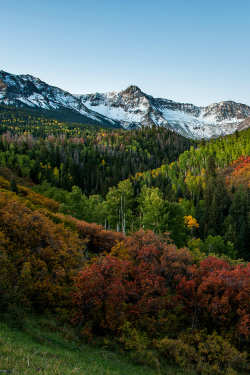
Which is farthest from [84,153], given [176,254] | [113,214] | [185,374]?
[185,374]

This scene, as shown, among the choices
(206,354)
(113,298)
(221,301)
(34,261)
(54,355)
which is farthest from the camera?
(34,261)

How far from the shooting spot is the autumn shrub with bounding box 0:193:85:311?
15.8 meters

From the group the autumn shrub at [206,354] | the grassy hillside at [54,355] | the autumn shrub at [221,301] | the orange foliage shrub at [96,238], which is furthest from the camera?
the orange foliage shrub at [96,238]

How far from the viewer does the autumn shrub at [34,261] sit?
15812 millimetres

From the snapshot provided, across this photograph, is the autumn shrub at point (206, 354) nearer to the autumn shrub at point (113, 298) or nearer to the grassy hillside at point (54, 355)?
the grassy hillside at point (54, 355)

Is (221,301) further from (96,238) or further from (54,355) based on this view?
(96,238)

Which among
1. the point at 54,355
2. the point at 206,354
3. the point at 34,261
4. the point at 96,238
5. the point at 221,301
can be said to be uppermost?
the point at 34,261

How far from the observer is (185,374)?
14391 millimetres

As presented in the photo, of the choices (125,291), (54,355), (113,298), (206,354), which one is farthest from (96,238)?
(54,355)

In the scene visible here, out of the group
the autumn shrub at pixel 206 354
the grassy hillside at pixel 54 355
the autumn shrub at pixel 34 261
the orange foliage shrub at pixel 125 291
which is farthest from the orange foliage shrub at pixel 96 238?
the autumn shrub at pixel 206 354

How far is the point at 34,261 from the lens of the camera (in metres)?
18.1

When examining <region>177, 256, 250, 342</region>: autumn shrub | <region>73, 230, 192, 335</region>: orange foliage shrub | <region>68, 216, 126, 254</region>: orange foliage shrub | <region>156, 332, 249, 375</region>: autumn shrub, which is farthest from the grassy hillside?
<region>68, 216, 126, 254</region>: orange foliage shrub

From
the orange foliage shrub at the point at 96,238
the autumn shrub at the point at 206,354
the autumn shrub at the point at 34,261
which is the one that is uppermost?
the autumn shrub at the point at 34,261

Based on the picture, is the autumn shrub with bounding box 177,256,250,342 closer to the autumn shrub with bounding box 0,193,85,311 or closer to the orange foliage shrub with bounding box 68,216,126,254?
the autumn shrub with bounding box 0,193,85,311
